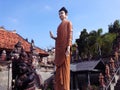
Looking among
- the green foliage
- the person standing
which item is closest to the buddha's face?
the person standing

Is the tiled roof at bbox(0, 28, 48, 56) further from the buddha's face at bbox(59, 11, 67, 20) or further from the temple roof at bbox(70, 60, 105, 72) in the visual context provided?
the buddha's face at bbox(59, 11, 67, 20)

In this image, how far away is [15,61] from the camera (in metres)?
7.06

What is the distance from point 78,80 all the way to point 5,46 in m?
6.30

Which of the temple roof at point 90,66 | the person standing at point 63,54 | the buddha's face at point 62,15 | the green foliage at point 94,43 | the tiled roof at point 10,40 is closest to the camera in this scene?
the person standing at point 63,54

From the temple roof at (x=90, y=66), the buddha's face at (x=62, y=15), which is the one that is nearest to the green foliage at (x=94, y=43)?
the temple roof at (x=90, y=66)

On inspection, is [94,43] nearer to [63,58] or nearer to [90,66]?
[90,66]

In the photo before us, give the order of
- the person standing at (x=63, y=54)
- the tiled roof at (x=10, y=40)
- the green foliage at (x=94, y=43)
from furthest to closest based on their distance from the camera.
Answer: the green foliage at (x=94, y=43), the tiled roof at (x=10, y=40), the person standing at (x=63, y=54)

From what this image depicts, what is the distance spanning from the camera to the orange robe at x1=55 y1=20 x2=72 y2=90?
8227mm

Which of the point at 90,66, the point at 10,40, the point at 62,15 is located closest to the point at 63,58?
the point at 62,15

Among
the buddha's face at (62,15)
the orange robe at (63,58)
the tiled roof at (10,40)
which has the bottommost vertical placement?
the orange robe at (63,58)

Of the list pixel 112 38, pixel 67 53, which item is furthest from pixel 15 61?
pixel 112 38

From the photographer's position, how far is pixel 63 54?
831cm

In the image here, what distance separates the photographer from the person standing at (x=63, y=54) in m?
8.22

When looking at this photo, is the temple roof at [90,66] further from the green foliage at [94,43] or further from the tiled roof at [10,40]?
the green foliage at [94,43]
